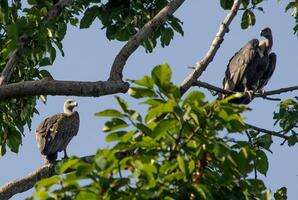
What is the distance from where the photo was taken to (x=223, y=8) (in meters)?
8.06

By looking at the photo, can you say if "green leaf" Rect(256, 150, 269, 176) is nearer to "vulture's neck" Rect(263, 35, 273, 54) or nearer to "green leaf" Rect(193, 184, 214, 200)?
"green leaf" Rect(193, 184, 214, 200)

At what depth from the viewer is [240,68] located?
11070mm

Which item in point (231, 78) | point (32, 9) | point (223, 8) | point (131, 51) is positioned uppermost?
point (231, 78)

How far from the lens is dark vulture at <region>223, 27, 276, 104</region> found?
1097 centimetres

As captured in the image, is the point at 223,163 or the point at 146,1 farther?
the point at 146,1

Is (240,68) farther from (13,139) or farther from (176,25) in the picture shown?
(13,139)

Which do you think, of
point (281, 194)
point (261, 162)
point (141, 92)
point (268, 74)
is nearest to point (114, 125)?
point (141, 92)

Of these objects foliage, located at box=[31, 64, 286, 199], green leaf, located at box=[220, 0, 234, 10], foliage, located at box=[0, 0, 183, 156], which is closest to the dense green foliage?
foliage, located at box=[31, 64, 286, 199]

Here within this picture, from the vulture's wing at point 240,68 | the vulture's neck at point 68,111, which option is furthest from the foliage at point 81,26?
the vulture's neck at point 68,111

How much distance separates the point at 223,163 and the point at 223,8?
4409 millimetres

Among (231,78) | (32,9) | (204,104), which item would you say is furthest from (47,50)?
(231,78)

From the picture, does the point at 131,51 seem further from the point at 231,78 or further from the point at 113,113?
the point at 231,78

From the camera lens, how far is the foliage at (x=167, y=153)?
3672mm

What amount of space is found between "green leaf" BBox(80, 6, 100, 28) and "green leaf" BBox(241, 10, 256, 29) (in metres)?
1.73
